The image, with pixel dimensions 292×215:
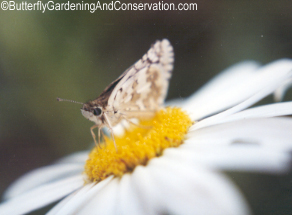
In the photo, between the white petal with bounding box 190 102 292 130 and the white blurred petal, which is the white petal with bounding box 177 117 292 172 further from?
the white blurred petal

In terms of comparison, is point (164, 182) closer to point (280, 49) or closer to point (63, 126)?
point (280, 49)

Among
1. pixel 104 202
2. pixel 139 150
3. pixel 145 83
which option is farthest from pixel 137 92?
pixel 104 202

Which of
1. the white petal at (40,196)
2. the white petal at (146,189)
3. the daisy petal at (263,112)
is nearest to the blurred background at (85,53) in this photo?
the white petal at (40,196)

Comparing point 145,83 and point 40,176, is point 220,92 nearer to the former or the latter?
point 145,83

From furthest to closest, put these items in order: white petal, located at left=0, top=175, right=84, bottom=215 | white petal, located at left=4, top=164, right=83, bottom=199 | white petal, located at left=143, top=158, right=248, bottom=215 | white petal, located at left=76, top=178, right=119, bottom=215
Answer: white petal, located at left=4, top=164, right=83, bottom=199 → white petal, located at left=0, top=175, right=84, bottom=215 → white petal, located at left=76, top=178, right=119, bottom=215 → white petal, located at left=143, top=158, right=248, bottom=215

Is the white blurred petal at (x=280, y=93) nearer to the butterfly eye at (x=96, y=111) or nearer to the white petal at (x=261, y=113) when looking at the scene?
the white petal at (x=261, y=113)

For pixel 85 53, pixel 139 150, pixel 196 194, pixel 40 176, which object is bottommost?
pixel 196 194

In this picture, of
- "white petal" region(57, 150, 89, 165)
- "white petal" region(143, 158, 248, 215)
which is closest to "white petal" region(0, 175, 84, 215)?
"white petal" region(57, 150, 89, 165)

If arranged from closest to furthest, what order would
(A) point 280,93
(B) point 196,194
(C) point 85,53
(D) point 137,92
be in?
(B) point 196,194
(A) point 280,93
(D) point 137,92
(C) point 85,53
